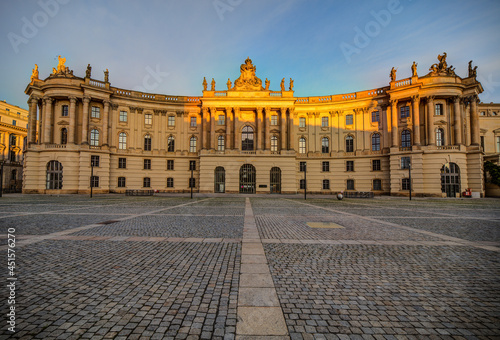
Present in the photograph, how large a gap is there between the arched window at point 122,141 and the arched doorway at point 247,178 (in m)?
19.9

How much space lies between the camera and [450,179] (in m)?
33.8

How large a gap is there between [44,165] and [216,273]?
137 ft

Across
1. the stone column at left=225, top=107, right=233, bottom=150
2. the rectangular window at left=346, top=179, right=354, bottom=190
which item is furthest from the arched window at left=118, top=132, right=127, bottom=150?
the rectangular window at left=346, top=179, right=354, bottom=190

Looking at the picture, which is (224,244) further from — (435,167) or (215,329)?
(435,167)

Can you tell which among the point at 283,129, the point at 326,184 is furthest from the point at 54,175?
the point at 326,184

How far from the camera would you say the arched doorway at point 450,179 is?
33.6 meters

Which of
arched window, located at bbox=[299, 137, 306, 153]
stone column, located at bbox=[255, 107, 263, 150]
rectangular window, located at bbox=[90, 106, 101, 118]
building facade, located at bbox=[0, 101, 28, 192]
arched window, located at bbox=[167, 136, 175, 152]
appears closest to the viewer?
rectangular window, located at bbox=[90, 106, 101, 118]

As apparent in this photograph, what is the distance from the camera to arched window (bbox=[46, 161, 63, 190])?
3450 centimetres

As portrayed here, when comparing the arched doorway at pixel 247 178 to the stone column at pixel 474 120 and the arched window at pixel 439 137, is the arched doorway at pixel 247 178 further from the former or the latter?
the stone column at pixel 474 120

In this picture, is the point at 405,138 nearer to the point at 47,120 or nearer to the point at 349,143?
the point at 349,143

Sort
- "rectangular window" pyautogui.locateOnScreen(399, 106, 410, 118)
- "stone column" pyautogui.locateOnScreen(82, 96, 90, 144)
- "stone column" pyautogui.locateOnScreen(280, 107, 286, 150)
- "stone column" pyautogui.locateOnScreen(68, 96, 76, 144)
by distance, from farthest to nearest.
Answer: "stone column" pyautogui.locateOnScreen(280, 107, 286, 150) < "rectangular window" pyautogui.locateOnScreen(399, 106, 410, 118) < "stone column" pyautogui.locateOnScreen(82, 96, 90, 144) < "stone column" pyautogui.locateOnScreen(68, 96, 76, 144)

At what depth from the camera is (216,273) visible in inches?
172

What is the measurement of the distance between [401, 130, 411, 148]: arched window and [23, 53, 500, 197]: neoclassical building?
13 cm

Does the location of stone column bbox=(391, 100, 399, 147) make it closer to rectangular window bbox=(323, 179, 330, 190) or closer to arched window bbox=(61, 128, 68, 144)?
rectangular window bbox=(323, 179, 330, 190)
